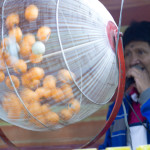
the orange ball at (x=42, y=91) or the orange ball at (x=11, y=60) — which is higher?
the orange ball at (x=11, y=60)

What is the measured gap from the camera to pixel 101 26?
0.82 meters

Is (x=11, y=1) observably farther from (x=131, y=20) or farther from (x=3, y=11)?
(x=131, y=20)

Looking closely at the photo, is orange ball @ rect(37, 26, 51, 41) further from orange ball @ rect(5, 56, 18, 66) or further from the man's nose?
the man's nose

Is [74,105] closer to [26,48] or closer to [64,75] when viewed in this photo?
[64,75]

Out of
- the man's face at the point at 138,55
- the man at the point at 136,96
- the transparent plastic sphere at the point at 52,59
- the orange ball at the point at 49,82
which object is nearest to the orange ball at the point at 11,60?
the transparent plastic sphere at the point at 52,59

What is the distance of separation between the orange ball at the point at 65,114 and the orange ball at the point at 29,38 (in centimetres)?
22

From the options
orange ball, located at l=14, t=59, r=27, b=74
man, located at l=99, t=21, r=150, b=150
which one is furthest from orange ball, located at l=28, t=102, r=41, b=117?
man, located at l=99, t=21, r=150, b=150

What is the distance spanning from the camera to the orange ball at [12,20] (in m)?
0.78

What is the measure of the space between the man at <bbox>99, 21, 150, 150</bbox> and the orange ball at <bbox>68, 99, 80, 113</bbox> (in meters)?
0.30

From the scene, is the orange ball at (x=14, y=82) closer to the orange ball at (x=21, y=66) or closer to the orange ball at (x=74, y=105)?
the orange ball at (x=21, y=66)

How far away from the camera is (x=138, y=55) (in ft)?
4.11

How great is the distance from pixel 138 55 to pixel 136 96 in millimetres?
206

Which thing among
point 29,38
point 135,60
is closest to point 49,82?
point 29,38

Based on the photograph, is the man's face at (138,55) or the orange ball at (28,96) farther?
the man's face at (138,55)
